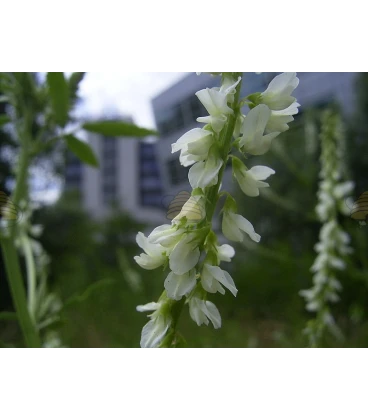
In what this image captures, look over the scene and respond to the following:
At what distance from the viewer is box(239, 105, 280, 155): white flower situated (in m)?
0.32

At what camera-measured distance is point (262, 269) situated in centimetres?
191

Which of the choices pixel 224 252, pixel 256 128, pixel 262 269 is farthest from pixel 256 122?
pixel 262 269

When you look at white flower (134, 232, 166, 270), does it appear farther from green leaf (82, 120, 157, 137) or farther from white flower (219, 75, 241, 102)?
green leaf (82, 120, 157, 137)

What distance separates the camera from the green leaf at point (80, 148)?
60 cm

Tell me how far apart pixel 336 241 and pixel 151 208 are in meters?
1.01

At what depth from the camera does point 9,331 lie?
1.22 meters

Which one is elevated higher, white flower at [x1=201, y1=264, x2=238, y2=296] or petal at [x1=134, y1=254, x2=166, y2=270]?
petal at [x1=134, y1=254, x2=166, y2=270]

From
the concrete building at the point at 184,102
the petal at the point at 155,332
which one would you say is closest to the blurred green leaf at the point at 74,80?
the concrete building at the point at 184,102

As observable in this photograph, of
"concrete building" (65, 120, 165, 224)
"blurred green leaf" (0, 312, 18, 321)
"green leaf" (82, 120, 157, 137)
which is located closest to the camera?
"blurred green leaf" (0, 312, 18, 321)

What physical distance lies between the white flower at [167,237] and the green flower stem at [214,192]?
0.02 meters

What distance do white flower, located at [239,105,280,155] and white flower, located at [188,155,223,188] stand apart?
3 centimetres

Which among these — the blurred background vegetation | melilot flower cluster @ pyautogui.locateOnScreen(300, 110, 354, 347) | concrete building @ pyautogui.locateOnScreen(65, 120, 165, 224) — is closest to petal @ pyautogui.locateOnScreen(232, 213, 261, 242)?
melilot flower cluster @ pyautogui.locateOnScreen(300, 110, 354, 347)
